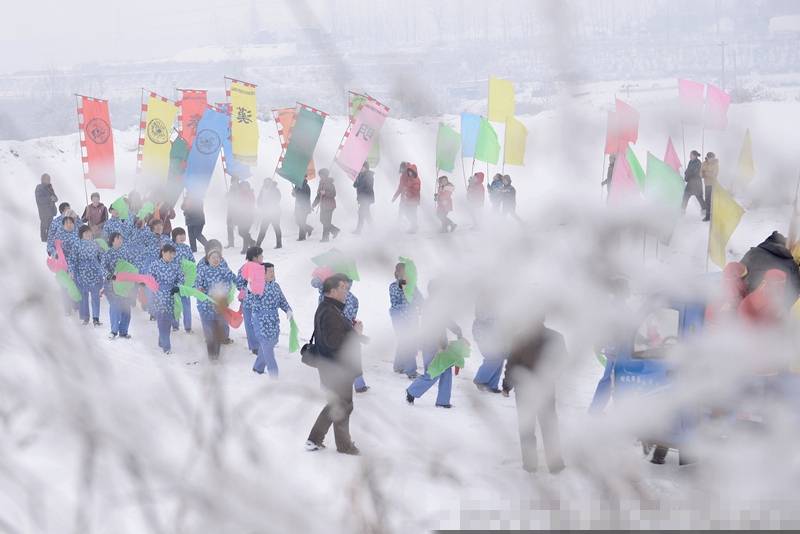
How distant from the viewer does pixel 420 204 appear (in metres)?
1.07

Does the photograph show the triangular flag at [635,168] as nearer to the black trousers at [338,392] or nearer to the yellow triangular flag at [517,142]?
the yellow triangular flag at [517,142]

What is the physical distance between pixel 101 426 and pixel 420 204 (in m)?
0.55

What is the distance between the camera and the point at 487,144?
305 centimetres

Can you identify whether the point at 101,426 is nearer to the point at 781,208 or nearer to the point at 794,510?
the point at 794,510

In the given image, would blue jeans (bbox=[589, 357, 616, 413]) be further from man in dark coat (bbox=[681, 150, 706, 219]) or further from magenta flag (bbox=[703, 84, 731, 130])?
magenta flag (bbox=[703, 84, 731, 130])

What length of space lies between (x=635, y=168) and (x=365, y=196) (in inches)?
24.0

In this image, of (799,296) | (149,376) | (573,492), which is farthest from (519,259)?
(799,296)

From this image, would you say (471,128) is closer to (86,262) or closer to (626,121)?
(626,121)

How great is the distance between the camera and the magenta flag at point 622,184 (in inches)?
48.0

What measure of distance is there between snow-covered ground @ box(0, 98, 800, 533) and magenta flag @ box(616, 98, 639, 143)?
135mm

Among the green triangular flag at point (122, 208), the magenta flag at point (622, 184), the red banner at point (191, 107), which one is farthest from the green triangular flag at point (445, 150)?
the red banner at point (191, 107)

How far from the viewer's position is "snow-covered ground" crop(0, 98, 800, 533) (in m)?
1.03

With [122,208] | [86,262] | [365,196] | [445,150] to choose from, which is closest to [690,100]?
[445,150]

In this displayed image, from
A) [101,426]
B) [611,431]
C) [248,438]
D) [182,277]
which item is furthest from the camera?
[182,277]
